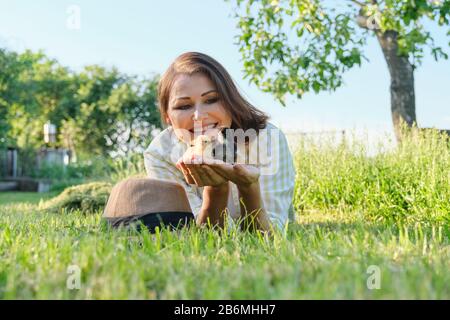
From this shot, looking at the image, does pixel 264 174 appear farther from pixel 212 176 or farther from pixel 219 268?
pixel 219 268

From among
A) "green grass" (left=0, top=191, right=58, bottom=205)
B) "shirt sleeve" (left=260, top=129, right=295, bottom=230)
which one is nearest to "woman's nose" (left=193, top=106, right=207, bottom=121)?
"shirt sleeve" (left=260, top=129, right=295, bottom=230)

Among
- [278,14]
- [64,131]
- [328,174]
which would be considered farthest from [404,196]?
[64,131]

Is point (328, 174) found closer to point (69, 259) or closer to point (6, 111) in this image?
point (69, 259)

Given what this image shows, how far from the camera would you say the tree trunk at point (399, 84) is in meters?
8.05

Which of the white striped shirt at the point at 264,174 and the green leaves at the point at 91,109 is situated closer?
the white striped shirt at the point at 264,174

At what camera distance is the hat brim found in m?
2.73

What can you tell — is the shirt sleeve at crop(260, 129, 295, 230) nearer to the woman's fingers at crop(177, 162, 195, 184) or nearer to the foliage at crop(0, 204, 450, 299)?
the woman's fingers at crop(177, 162, 195, 184)

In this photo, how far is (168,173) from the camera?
329cm

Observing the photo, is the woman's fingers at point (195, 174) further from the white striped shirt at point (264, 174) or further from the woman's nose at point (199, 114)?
the white striped shirt at point (264, 174)

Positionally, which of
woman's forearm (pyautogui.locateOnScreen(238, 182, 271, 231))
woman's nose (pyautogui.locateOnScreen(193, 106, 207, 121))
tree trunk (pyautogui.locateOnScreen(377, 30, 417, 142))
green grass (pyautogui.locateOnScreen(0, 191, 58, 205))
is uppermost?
tree trunk (pyautogui.locateOnScreen(377, 30, 417, 142))

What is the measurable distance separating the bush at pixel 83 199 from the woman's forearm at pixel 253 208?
3405 mm

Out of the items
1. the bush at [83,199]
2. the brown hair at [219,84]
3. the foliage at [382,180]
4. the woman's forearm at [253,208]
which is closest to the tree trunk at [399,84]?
the foliage at [382,180]

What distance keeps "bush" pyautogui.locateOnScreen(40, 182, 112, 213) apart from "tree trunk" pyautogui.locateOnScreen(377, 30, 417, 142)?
4563 millimetres

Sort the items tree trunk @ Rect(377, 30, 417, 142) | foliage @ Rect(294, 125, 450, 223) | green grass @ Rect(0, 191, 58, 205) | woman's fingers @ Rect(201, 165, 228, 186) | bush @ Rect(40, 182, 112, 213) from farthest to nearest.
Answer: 1. green grass @ Rect(0, 191, 58, 205)
2. tree trunk @ Rect(377, 30, 417, 142)
3. bush @ Rect(40, 182, 112, 213)
4. foliage @ Rect(294, 125, 450, 223)
5. woman's fingers @ Rect(201, 165, 228, 186)
